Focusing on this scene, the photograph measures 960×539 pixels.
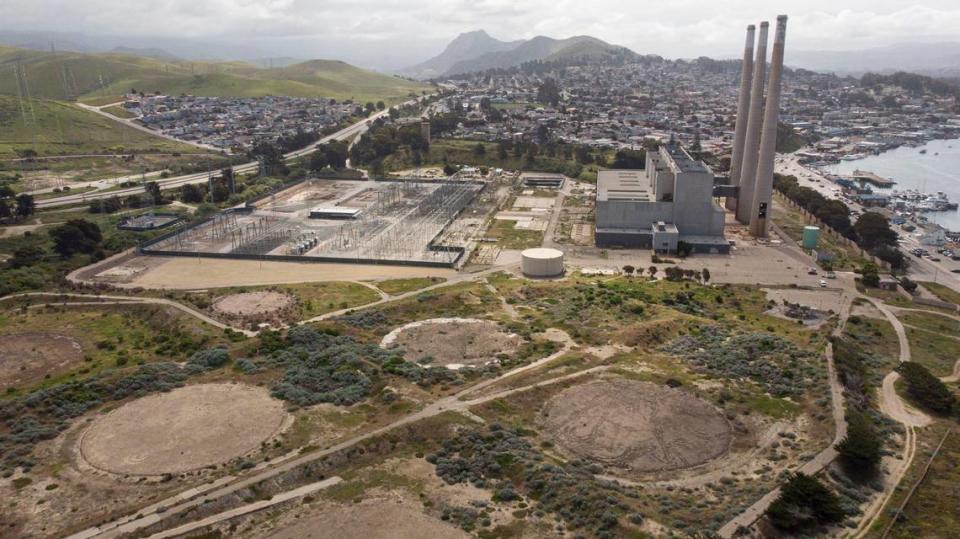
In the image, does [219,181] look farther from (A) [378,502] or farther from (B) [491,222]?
(A) [378,502]

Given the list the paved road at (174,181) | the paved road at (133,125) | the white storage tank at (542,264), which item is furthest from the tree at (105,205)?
the white storage tank at (542,264)

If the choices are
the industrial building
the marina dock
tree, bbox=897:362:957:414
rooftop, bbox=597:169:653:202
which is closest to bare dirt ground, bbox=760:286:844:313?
the industrial building

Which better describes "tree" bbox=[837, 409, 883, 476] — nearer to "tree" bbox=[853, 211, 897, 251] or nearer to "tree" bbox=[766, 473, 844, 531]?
"tree" bbox=[766, 473, 844, 531]

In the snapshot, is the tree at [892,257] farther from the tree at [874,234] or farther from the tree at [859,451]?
the tree at [859,451]

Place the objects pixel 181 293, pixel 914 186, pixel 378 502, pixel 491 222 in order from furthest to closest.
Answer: pixel 914 186, pixel 491 222, pixel 181 293, pixel 378 502

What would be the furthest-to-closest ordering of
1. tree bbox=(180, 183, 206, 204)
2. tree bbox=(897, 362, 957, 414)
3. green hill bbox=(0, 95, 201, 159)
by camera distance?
1. green hill bbox=(0, 95, 201, 159)
2. tree bbox=(180, 183, 206, 204)
3. tree bbox=(897, 362, 957, 414)

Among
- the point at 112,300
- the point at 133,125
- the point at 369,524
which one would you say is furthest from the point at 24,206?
the point at 133,125

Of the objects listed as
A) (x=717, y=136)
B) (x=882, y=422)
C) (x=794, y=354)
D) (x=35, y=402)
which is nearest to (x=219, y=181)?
(x=35, y=402)
